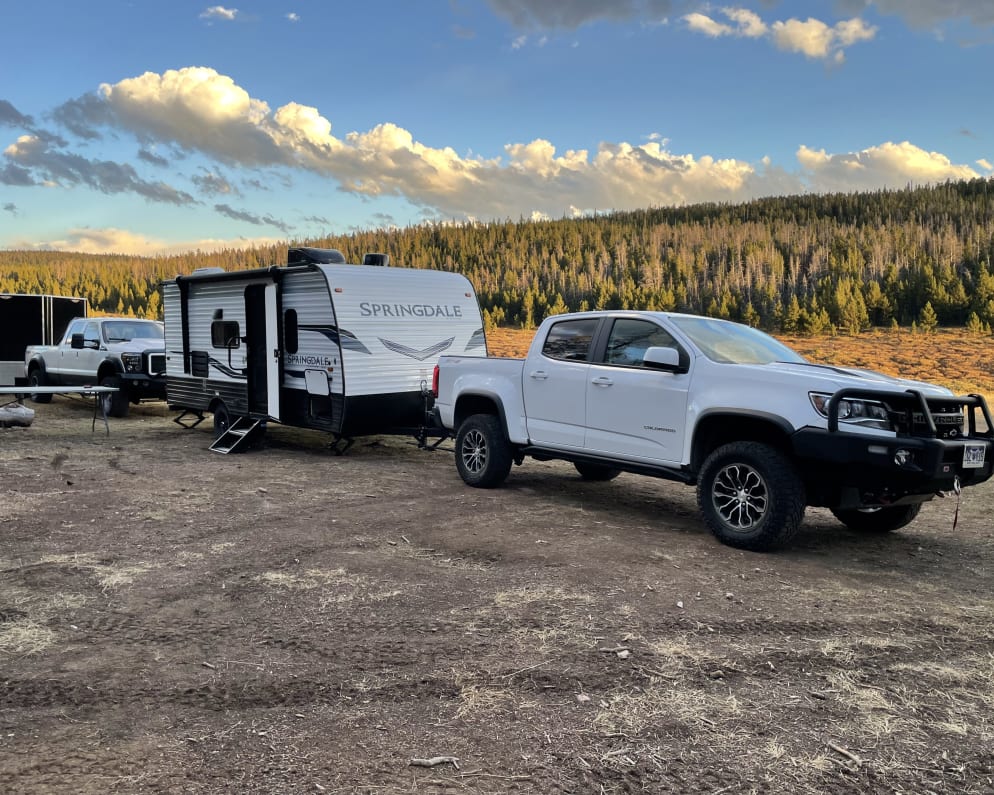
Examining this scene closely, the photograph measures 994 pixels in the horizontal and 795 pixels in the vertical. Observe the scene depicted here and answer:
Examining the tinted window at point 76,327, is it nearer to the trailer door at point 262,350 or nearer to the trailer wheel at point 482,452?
the trailer door at point 262,350

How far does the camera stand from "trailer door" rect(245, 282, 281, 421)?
38.9 ft

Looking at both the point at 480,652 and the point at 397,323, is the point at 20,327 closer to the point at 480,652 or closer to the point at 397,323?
the point at 397,323

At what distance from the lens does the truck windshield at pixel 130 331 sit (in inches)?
658

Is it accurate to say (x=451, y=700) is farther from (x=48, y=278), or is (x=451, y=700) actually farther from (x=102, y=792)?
(x=48, y=278)

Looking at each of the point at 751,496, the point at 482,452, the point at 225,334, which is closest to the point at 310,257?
the point at 225,334

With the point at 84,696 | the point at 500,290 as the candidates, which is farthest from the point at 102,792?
the point at 500,290

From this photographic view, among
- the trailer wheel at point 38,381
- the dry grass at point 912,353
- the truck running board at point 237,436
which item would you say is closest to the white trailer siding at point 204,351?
the truck running board at point 237,436

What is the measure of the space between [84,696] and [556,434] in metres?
5.18

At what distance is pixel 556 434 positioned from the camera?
27.0ft

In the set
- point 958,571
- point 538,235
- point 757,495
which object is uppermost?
point 538,235

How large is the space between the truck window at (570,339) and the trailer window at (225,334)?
19.7 ft

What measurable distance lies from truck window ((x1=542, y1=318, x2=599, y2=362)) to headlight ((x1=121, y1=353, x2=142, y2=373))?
1055 centimetres

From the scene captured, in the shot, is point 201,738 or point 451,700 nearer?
point 201,738

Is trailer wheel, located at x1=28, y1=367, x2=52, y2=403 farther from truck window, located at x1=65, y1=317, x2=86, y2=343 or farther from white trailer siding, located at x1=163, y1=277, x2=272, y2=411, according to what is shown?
white trailer siding, located at x1=163, y1=277, x2=272, y2=411
